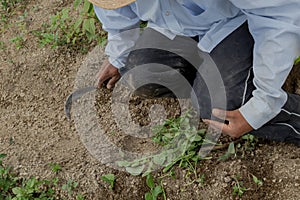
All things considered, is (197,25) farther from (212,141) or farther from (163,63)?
(212,141)

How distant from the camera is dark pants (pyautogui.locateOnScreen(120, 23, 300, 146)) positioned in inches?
66.6

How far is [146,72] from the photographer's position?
75.2 inches

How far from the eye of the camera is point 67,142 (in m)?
2.01

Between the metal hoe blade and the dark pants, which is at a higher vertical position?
the dark pants

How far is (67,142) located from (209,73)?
632 mm

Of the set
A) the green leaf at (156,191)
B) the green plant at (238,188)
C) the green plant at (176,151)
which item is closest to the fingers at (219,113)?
the green plant at (176,151)

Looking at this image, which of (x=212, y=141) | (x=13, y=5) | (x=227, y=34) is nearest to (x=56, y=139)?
(x=212, y=141)

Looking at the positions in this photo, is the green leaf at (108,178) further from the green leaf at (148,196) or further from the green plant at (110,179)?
the green leaf at (148,196)

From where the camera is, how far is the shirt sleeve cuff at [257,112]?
156 centimetres

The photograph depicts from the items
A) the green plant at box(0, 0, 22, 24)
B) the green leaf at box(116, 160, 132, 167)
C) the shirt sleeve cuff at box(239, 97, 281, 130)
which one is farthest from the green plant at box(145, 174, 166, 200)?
the green plant at box(0, 0, 22, 24)

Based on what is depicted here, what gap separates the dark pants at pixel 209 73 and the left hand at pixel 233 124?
0.03 meters

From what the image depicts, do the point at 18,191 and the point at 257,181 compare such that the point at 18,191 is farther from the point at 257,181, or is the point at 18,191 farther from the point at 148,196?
the point at 257,181

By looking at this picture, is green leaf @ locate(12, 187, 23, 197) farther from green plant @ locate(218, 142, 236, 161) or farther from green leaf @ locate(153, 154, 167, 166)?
green plant @ locate(218, 142, 236, 161)

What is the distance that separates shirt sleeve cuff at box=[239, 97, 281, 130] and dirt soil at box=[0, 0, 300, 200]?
17 cm
